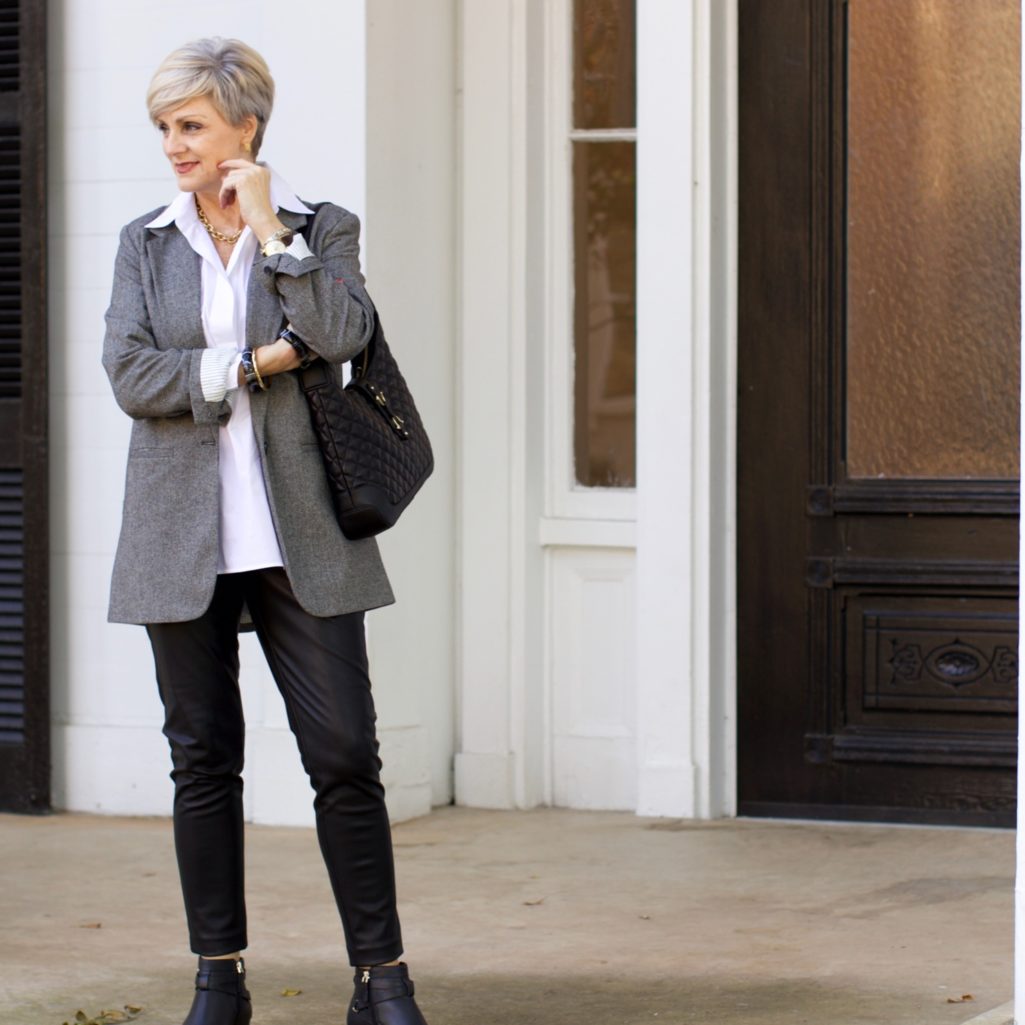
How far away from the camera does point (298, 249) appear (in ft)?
12.3

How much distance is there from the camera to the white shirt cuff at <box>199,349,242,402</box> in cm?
373

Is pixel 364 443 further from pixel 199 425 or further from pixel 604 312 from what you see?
pixel 604 312

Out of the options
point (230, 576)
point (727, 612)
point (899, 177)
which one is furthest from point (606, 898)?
point (899, 177)

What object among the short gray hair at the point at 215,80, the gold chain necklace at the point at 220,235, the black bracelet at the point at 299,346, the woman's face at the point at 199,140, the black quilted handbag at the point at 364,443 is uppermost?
the short gray hair at the point at 215,80

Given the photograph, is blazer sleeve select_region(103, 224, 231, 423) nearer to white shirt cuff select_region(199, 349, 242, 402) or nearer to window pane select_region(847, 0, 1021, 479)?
white shirt cuff select_region(199, 349, 242, 402)

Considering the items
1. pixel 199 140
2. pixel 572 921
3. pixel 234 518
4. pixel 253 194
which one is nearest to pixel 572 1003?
pixel 572 921

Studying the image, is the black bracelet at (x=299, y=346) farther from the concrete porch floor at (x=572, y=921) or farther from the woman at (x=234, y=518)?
the concrete porch floor at (x=572, y=921)

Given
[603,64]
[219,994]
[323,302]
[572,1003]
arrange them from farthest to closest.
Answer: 1. [603,64]
2. [572,1003]
3. [219,994]
4. [323,302]

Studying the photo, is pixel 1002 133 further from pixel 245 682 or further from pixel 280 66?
pixel 245 682

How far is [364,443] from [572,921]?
1678mm

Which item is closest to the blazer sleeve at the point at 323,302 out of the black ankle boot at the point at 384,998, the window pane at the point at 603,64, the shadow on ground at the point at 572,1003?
the black ankle boot at the point at 384,998

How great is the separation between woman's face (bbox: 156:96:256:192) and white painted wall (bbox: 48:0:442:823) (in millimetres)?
2457

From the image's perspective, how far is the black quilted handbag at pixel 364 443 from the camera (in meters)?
3.81

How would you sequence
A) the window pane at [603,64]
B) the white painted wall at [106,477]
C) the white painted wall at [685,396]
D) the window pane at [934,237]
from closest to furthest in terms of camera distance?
1. the window pane at [934,237]
2. the white painted wall at [685,396]
3. the white painted wall at [106,477]
4. the window pane at [603,64]
